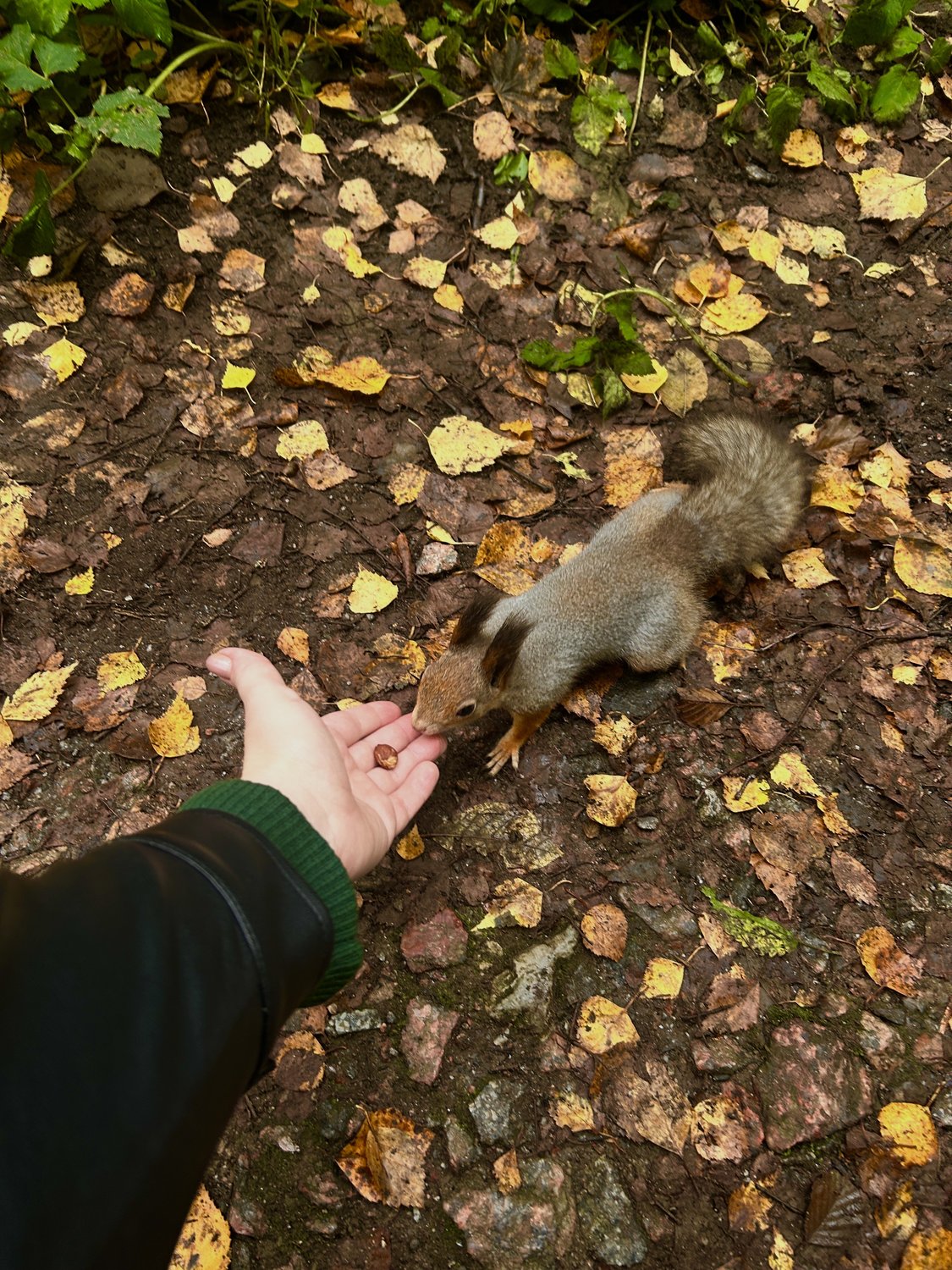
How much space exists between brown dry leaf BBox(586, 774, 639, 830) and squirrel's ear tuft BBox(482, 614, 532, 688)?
42cm

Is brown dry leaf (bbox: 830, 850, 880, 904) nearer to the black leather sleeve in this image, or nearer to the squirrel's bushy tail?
the squirrel's bushy tail

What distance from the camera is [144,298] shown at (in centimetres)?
306

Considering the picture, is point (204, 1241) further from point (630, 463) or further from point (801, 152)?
point (801, 152)

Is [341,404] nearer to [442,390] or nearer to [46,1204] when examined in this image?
[442,390]

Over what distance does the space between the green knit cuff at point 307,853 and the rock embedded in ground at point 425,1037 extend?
0.46 meters

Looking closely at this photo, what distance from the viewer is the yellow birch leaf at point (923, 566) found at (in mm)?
2791

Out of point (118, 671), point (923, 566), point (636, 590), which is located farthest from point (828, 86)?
point (118, 671)

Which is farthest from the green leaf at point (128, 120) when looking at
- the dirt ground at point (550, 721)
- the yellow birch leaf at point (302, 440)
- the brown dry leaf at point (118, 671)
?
the brown dry leaf at point (118, 671)

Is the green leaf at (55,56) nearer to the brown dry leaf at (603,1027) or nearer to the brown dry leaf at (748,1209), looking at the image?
the brown dry leaf at (603,1027)

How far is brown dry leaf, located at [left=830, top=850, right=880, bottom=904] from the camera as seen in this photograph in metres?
2.25

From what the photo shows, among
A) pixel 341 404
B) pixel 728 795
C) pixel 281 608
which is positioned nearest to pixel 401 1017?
pixel 728 795

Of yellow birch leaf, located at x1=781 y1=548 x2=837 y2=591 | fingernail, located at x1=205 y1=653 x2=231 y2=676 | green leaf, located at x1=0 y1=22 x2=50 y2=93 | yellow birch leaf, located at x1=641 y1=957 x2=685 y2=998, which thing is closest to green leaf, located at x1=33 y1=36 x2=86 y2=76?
green leaf, located at x1=0 y1=22 x2=50 y2=93

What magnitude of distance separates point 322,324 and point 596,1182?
9.47 feet

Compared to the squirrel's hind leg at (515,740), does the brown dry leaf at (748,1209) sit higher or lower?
lower
